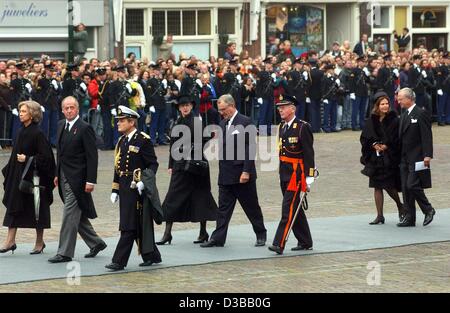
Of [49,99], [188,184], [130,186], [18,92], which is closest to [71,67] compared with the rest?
[49,99]

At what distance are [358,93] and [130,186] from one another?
21.5 metres

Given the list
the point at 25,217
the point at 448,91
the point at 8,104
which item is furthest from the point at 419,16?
the point at 25,217

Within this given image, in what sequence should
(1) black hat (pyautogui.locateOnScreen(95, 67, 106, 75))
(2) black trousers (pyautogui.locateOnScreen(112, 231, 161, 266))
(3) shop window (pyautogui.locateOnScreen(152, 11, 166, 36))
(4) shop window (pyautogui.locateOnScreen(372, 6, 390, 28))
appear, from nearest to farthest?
1. (2) black trousers (pyautogui.locateOnScreen(112, 231, 161, 266))
2. (1) black hat (pyautogui.locateOnScreen(95, 67, 106, 75))
3. (3) shop window (pyautogui.locateOnScreen(152, 11, 166, 36))
4. (4) shop window (pyautogui.locateOnScreen(372, 6, 390, 28))

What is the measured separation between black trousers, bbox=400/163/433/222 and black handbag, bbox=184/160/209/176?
3.03 m

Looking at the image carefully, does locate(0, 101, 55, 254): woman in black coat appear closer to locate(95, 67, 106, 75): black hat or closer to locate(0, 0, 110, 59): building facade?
locate(95, 67, 106, 75): black hat

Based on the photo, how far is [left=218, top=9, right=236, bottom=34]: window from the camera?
43.1 m

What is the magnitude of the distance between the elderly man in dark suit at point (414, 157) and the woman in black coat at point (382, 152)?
7.0 inches

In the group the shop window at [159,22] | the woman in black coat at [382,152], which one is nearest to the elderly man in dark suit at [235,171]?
the woman in black coat at [382,152]

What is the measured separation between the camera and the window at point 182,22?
137ft

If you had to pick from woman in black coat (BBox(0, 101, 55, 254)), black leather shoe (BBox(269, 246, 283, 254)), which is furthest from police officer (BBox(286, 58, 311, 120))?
woman in black coat (BBox(0, 101, 55, 254))

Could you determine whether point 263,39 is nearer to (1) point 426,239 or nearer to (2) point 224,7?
(2) point 224,7

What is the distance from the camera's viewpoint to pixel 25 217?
1476 centimetres

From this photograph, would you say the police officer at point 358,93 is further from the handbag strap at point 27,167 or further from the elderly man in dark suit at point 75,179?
the elderly man in dark suit at point 75,179
